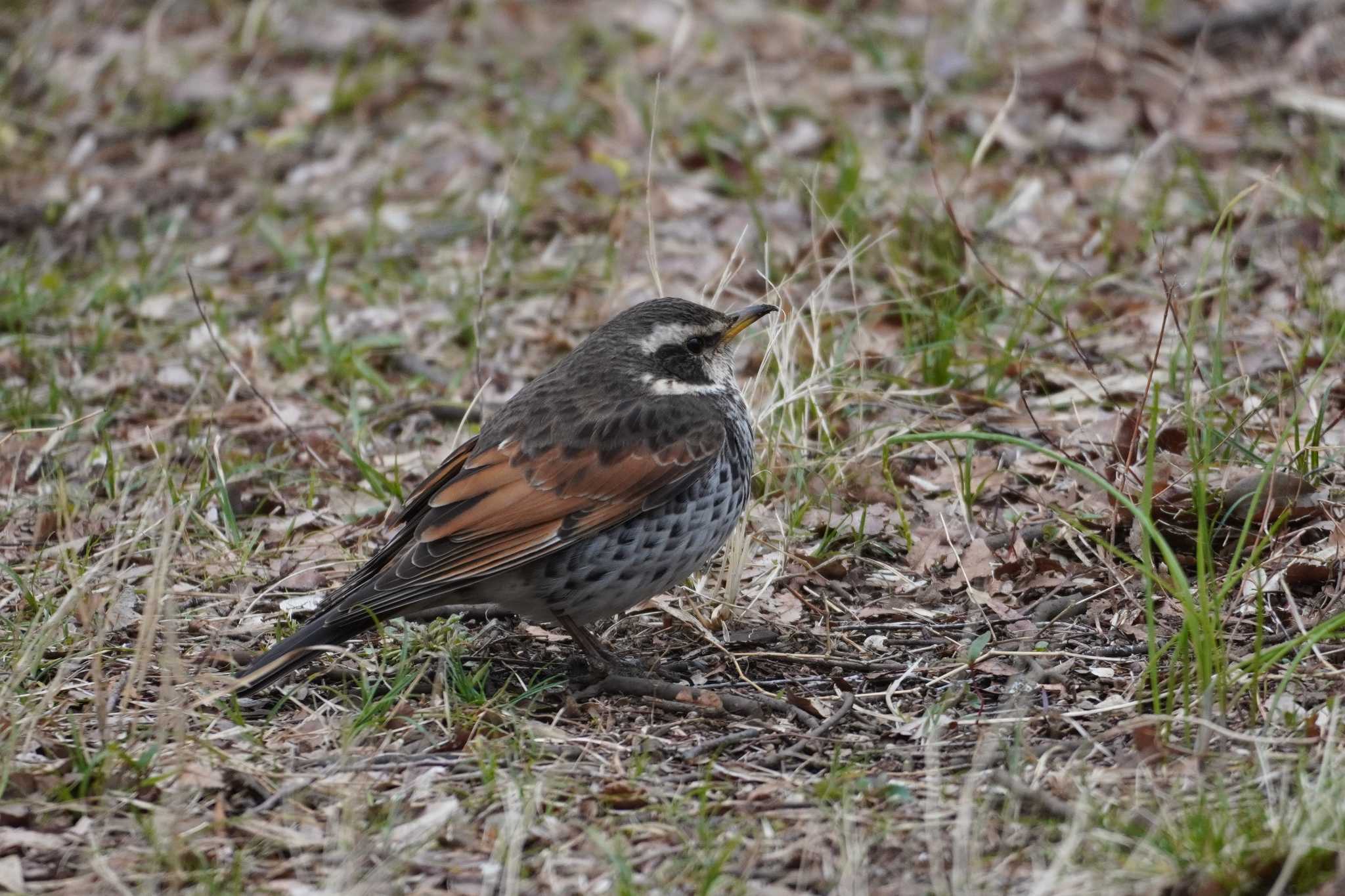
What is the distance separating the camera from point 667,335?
605 centimetres

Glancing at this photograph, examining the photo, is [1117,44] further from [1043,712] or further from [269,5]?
[1043,712]

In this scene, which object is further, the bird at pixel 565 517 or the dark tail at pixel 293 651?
the bird at pixel 565 517

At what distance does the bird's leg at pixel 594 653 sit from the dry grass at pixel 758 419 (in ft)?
0.43

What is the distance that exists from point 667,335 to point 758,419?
70 centimetres

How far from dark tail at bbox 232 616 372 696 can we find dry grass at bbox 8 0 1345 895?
17cm

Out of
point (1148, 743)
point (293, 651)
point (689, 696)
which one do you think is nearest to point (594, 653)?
point (689, 696)

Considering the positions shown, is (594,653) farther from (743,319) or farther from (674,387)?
(743,319)

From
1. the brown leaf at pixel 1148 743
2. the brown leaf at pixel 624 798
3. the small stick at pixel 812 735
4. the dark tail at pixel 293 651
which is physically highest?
the brown leaf at pixel 1148 743

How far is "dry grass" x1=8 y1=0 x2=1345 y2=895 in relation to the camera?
4.44 metres

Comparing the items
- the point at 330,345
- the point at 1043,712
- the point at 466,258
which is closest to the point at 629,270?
the point at 466,258

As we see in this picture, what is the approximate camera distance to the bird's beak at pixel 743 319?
6086 mm

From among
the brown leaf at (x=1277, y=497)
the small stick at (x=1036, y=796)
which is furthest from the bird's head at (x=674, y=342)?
the small stick at (x=1036, y=796)

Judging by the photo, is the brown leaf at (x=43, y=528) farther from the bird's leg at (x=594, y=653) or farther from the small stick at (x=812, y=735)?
the small stick at (x=812, y=735)

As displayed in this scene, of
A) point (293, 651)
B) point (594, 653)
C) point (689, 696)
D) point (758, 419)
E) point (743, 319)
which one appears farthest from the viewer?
point (758, 419)
